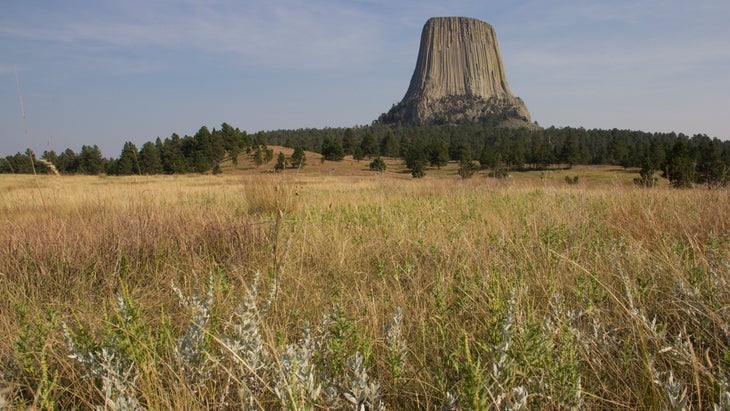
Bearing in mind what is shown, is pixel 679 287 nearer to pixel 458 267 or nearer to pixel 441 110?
pixel 458 267

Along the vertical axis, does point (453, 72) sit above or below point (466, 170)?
above

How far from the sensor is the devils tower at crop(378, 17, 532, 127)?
168125 mm

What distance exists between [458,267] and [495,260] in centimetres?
25

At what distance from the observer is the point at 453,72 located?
568ft

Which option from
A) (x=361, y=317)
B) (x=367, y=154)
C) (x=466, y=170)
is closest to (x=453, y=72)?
(x=367, y=154)

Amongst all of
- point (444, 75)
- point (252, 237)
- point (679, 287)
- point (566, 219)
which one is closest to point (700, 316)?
point (679, 287)

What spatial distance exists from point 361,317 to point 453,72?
186 m

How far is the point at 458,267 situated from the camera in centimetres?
238

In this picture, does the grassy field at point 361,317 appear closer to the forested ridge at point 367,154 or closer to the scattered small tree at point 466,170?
the scattered small tree at point 466,170

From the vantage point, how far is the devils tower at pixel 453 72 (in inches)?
6619

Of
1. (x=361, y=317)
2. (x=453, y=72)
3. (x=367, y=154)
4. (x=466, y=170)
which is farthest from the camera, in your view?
(x=453, y=72)

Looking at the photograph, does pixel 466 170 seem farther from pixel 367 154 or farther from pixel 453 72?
pixel 453 72

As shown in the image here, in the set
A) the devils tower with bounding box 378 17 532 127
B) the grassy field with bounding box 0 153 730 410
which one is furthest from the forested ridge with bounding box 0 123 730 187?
the devils tower with bounding box 378 17 532 127

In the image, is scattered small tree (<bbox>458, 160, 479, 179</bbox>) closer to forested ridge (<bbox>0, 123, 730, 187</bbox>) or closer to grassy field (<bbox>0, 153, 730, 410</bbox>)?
forested ridge (<bbox>0, 123, 730, 187</bbox>)
